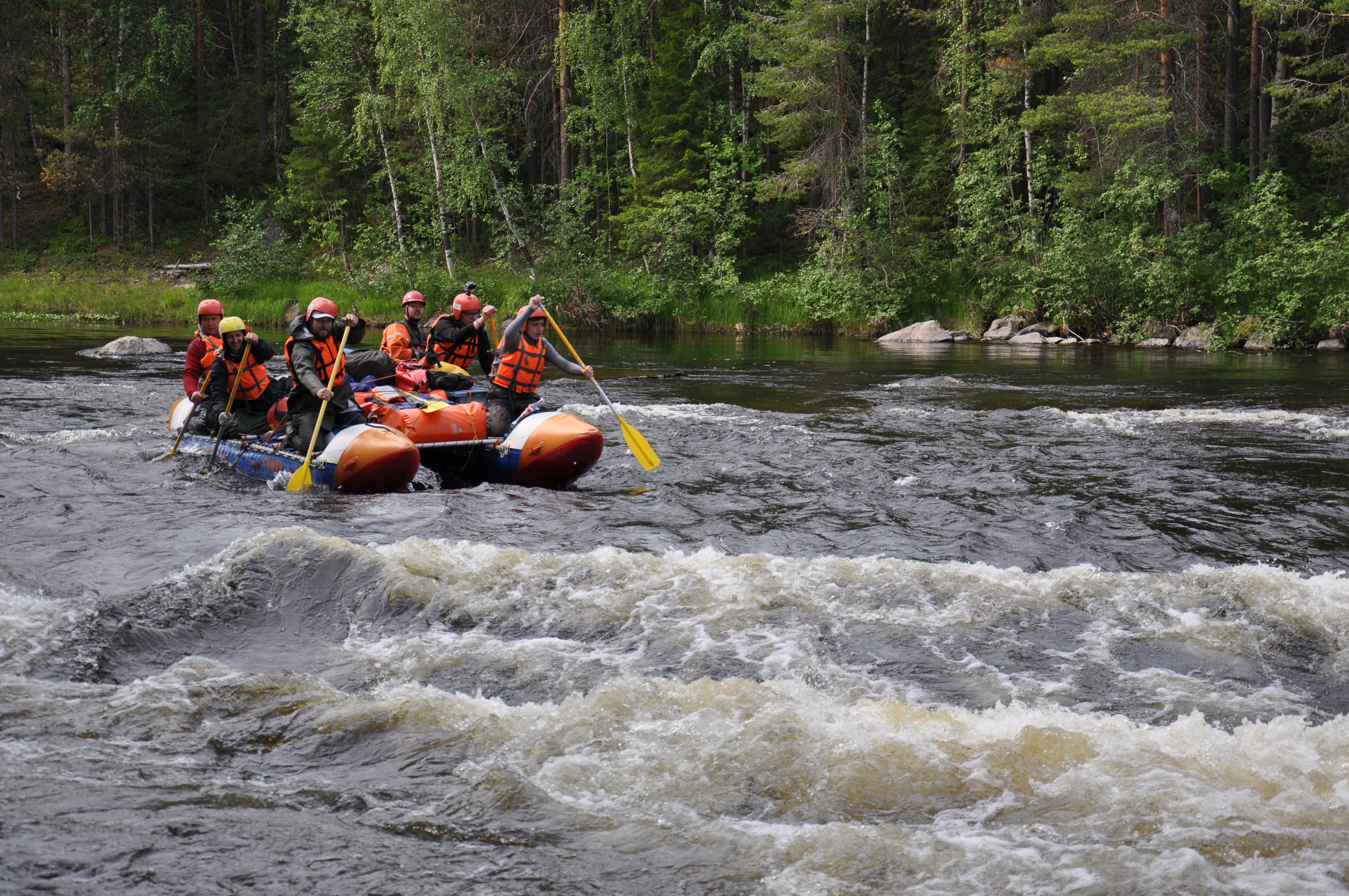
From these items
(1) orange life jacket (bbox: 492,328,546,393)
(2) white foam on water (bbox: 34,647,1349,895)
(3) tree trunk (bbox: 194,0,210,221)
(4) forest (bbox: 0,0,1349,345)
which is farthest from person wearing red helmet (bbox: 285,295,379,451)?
(3) tree trunk (bbox: 194,0,210,221)

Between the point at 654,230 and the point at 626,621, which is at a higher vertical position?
the point at 654,230

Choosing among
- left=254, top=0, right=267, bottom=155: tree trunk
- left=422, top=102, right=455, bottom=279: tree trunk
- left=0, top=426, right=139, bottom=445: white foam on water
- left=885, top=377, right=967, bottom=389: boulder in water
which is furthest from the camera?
left=254, top=0, right=267, bottom=155: tree trunk

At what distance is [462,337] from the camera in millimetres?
10930

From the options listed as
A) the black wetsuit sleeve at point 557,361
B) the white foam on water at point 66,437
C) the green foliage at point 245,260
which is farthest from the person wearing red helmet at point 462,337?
the green foliage at point 245,260

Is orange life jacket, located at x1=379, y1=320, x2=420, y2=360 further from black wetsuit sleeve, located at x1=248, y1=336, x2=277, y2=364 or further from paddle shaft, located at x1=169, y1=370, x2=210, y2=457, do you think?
paddle shaft, located at x1=169, y1=370, x2=210, y2=457

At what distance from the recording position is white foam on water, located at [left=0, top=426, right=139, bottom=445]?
34.8 ft

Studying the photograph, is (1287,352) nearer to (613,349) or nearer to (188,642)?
(613,349)

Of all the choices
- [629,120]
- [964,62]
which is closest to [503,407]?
[964,62]

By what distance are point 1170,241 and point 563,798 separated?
70.3 feet

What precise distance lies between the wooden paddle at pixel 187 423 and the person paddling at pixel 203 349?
0.9 inches

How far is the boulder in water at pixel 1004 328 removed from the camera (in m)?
24.3

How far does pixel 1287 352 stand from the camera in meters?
19.2

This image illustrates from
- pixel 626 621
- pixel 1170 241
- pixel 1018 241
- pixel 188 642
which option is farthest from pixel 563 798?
pixel 1018 241

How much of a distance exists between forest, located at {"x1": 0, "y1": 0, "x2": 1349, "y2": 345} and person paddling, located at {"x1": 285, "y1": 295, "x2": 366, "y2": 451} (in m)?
17.5
